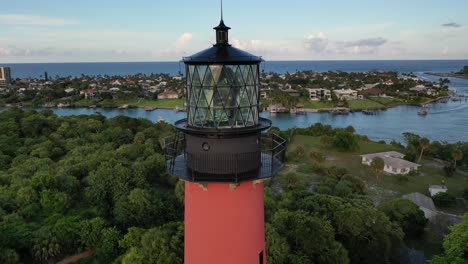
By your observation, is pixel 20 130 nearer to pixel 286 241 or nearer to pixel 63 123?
pixel 63 123

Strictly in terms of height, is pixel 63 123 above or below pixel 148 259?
above

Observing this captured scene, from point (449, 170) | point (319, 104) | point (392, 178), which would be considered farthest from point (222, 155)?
point (319, 104)

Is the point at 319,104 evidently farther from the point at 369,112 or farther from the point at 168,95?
the point at 168,95

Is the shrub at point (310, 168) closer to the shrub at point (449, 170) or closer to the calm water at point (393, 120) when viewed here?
the shrub at point (449, 170)

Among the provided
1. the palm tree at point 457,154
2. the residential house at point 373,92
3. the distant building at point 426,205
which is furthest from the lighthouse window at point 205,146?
the residential house at point 373,92

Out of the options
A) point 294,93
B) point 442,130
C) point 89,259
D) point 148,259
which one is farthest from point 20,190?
point 294,93

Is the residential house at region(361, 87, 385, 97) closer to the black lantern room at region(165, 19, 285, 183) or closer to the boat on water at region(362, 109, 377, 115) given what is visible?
the boat on water at region(362, 109, 377, 115)

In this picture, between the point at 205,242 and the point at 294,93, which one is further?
the point at 294,93
